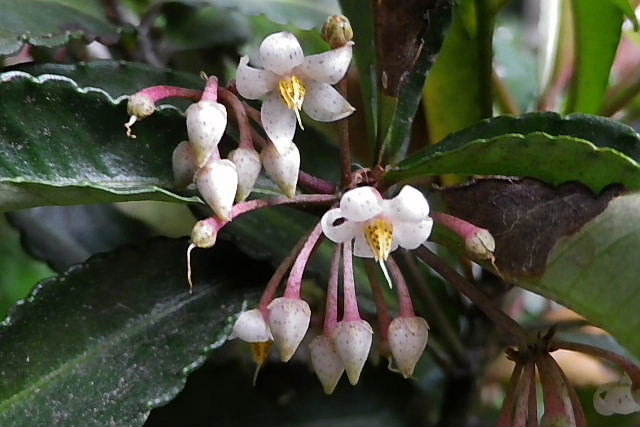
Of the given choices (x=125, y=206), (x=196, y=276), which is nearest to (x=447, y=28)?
(x=196, y=276)

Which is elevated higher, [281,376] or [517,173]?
[517,173]

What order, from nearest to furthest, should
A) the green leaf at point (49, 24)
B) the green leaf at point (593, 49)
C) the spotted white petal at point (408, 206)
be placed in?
the spotted white petal at point (408, 206) < the green leaf at point (49, 24) < the green leaf at point (593, 49)

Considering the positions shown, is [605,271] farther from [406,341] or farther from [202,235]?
[202,235]

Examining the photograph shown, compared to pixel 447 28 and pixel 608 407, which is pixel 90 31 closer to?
pixel 447 28

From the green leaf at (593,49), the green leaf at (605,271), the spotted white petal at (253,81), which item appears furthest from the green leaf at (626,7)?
the spotted white petal at (253,81)

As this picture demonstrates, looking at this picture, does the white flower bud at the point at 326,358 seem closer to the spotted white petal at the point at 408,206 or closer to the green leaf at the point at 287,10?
the spotted white petal at the point at 408,206

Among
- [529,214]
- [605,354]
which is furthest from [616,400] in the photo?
[529,214]

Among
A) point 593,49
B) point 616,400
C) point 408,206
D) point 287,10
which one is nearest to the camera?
point 408,206
